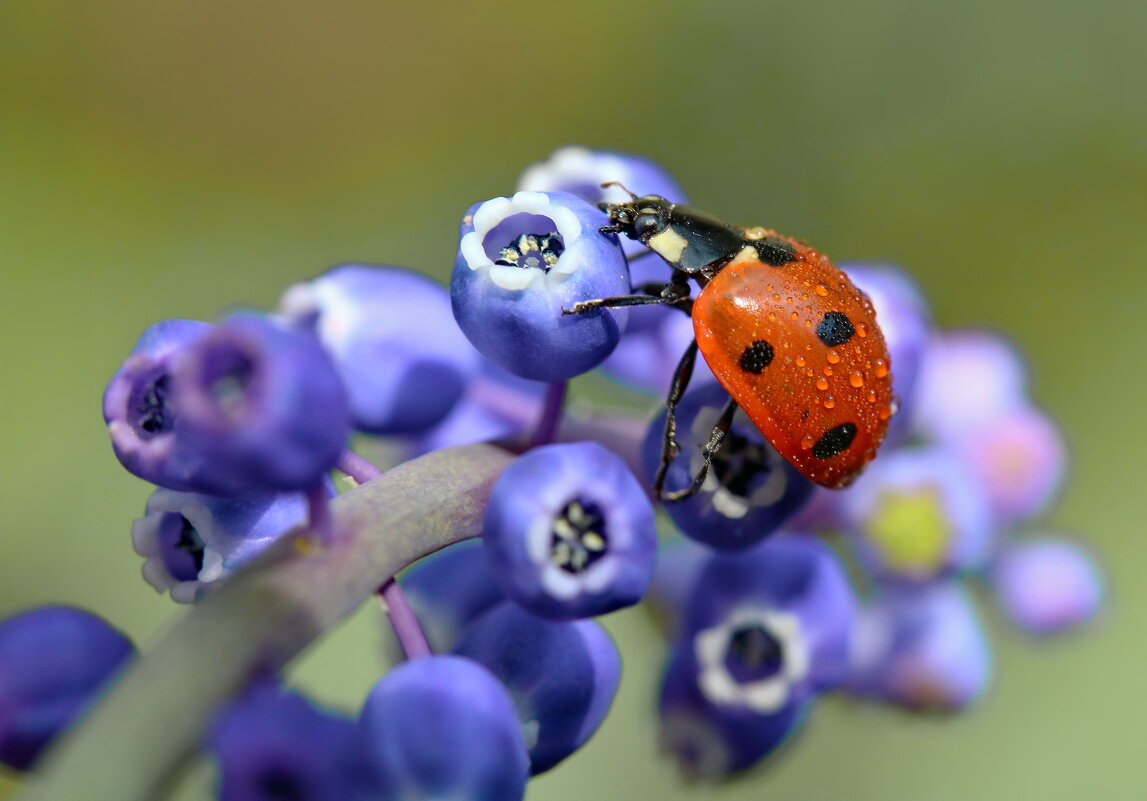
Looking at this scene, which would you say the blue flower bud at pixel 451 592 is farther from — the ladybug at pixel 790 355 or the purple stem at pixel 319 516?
the purple stem at pixel 319 516

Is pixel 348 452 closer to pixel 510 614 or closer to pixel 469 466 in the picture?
pixel 469 466

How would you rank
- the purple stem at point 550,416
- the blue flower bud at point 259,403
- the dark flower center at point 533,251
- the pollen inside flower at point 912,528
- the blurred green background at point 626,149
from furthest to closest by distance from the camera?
1. the blurred green background at point 626,149
2. the pollen inside flower at point 912,528
3. the purple stem at point 550,416
4. the dark flower center at point 533,251
5. the blue flower bud at point 259,403

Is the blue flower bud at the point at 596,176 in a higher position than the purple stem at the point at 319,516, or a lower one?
higher

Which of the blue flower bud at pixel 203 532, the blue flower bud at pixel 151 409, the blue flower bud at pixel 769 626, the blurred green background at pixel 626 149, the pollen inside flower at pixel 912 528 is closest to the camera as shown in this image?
the blue flower bud at pixel 151 409

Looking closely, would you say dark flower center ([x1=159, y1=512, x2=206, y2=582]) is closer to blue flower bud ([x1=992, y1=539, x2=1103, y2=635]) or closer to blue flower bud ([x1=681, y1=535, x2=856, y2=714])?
blue flower bud ([x1=681, y1=535, x2=856, y2=714])

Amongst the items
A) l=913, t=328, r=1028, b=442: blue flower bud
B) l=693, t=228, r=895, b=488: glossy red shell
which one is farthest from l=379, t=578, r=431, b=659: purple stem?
l=913, t=328, r=1028, b=442: blue flower bud

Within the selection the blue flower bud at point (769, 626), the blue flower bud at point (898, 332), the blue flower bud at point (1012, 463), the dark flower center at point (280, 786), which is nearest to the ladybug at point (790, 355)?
the blue flower bud at point (898, 332)
